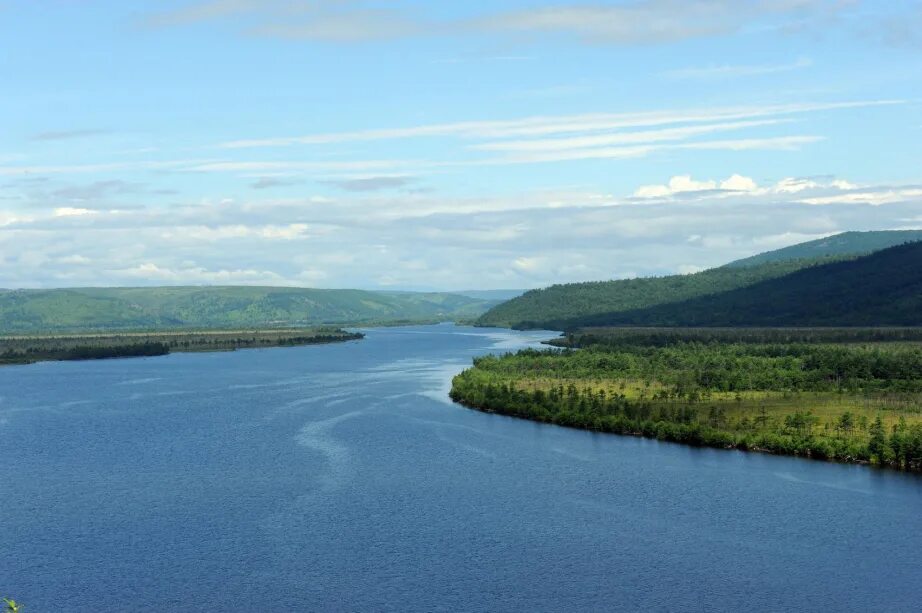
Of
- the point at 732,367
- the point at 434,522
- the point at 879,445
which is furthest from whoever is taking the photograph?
the point at 732,367

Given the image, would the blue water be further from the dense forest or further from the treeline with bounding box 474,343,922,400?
the treeline with bounding box 474,343,922,400

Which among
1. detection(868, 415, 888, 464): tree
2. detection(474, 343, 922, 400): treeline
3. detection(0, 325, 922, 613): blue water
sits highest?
detection(474, 343, 922, 400): treeline

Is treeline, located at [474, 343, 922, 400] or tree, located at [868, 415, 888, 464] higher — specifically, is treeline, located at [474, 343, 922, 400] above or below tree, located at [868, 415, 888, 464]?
above

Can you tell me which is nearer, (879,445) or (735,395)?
(879,445)

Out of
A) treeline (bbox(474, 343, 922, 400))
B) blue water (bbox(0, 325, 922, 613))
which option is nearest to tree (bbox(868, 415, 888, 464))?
blue water (bbox(0, 325, 922, 613))

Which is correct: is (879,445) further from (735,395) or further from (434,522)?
(434,522)

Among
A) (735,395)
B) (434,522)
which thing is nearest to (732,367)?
(735,395)
